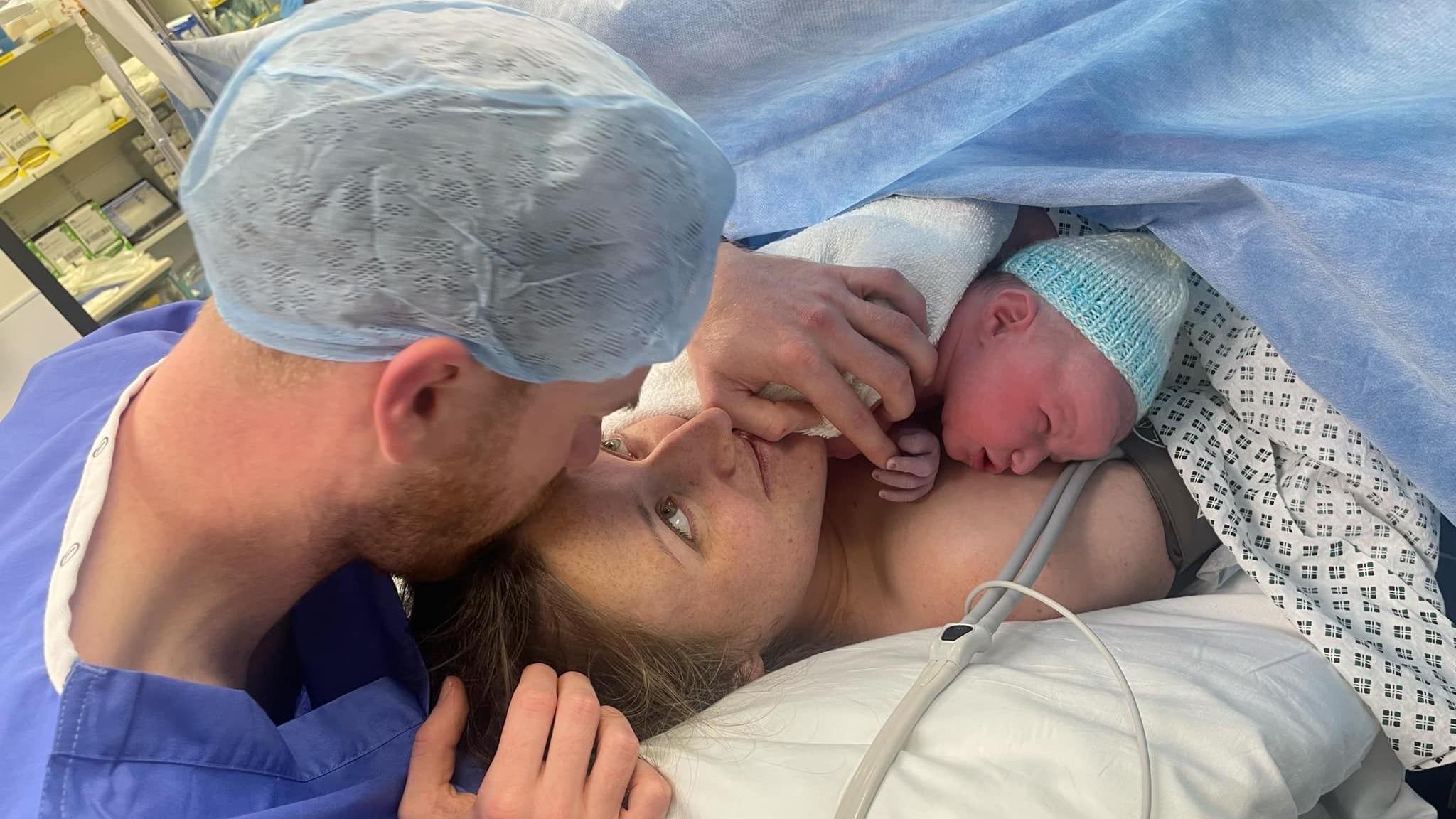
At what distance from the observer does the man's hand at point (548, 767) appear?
2.35ft

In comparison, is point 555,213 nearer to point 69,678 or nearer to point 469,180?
point 469,180

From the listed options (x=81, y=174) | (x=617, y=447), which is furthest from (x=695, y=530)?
(x=81, y=174)

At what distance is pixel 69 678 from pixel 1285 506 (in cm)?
114

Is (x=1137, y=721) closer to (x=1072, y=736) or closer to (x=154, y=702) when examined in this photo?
(x=1072, y=736)

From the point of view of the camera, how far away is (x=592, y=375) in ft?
2.11

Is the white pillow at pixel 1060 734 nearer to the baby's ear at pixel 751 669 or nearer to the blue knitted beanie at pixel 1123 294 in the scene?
the baby's ear at pixel 751 669

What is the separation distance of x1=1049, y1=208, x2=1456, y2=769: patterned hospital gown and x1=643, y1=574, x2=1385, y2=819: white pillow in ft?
0.12

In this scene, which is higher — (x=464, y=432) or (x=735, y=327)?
(x=464, y=432)

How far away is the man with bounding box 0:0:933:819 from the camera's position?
54cm

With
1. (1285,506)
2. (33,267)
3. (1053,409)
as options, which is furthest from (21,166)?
(1285,506)

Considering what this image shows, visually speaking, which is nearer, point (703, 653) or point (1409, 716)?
point (1409, 716)

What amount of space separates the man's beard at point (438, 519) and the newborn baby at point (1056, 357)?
1.45ft

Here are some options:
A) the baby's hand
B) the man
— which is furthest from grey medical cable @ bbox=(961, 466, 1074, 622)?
the man

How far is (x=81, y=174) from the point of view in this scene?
2795 mm
